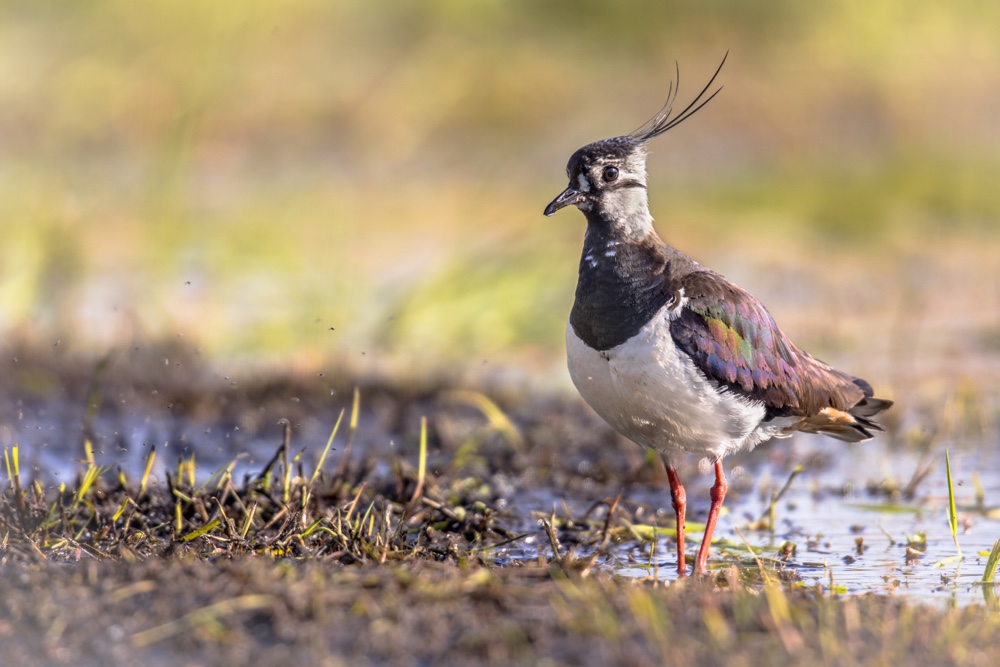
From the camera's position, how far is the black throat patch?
493 centimetres

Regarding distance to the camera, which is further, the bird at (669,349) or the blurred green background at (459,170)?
the blurred green background at (459,170)

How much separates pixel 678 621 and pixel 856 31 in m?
12.3

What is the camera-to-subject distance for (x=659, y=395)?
4.84 m

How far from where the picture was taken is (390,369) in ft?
25.8

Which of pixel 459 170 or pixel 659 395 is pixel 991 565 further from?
pixel 459 170

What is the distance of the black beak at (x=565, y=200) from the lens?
17.1 ft

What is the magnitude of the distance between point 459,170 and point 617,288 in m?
8.32

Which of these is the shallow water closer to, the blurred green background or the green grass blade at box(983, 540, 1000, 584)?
the green grass blade at box(983, 540, 1000, 584)

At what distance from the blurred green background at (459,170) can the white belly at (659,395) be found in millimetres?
2856

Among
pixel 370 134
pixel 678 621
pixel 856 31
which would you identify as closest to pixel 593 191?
pixel 678 621

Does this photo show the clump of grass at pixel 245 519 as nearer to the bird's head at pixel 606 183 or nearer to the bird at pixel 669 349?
the bird at pixel 669 349

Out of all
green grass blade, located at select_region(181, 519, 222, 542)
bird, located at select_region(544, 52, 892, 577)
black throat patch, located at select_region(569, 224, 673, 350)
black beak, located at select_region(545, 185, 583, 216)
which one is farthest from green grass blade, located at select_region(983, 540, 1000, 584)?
green grass blade, located at select_region(181, 519, 222, 542)

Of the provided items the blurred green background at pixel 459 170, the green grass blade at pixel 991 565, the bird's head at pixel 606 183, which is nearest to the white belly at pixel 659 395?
the bird's head at pixel 606 183

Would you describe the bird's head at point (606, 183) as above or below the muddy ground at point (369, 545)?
above
